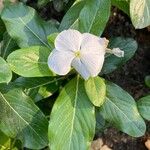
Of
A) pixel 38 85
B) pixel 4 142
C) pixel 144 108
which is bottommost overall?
pixel 4 142

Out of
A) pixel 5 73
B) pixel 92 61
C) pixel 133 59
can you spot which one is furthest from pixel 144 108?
pixel 133 59

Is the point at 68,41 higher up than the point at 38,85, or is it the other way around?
the point at 68,41

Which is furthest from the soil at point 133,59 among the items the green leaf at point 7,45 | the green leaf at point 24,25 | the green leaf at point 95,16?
Answer: the green leaf at point 95,16

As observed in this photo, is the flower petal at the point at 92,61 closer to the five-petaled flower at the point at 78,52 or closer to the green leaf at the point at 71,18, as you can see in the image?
Result: the five-petaled flower at the point at 78,52

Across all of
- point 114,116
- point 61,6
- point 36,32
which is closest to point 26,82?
point 36,32

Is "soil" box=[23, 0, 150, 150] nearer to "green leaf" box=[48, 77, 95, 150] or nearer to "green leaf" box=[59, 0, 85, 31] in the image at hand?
"green leaf" box=[59, 0, 85, 31]

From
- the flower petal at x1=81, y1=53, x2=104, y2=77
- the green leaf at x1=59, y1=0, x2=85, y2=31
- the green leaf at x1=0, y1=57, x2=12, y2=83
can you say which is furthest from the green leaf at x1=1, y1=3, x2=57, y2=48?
the flower petal at x1=81, y1=53, x2=104, y2=77

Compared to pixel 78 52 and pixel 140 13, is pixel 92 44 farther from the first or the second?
pixel 140 13
